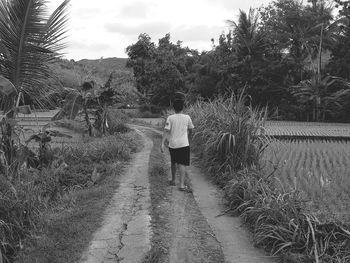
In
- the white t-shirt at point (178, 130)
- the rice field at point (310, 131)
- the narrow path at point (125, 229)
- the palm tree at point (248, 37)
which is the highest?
the palm tree at point (248, 37)

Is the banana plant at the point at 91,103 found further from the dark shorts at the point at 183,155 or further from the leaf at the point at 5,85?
the leaf at the point at 5,85

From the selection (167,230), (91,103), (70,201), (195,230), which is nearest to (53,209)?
(70,201)

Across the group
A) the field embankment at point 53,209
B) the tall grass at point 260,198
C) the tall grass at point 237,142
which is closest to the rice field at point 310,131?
the tall grass at point 237,142

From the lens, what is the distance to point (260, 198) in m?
5.25

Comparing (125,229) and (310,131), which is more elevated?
(125,229)

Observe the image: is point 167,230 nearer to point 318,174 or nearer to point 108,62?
point 318,174

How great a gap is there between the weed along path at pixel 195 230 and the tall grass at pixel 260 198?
0.19m

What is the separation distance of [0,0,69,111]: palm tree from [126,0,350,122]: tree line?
2011 cm

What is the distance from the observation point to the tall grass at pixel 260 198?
411 centimetres

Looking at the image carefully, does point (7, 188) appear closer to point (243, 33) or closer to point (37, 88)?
point (37, 88)

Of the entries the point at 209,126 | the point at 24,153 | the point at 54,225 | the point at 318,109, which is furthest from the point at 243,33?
the point at 54,225

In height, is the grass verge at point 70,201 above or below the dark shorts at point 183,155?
below

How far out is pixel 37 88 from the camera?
6617 mm

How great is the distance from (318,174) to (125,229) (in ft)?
12.9
